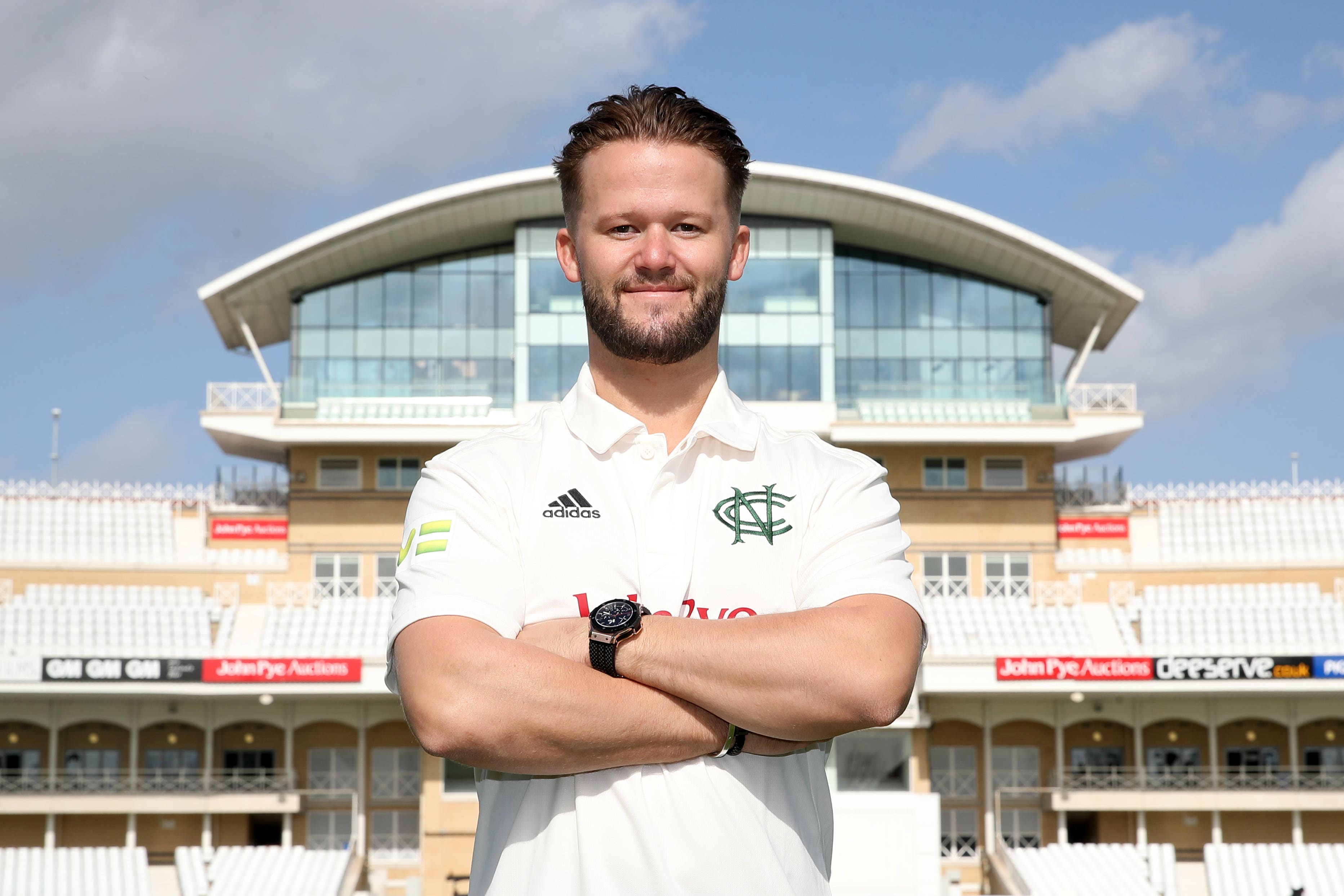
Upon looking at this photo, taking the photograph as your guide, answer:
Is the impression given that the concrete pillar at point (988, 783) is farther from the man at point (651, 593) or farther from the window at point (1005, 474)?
→ the man at point (651, 593)

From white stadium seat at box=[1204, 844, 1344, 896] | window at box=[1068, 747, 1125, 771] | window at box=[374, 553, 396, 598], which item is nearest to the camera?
white stadium seat at box=[1204, 844, 1344, 896]

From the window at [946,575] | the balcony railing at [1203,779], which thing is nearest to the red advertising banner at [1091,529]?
the window at [946,575]

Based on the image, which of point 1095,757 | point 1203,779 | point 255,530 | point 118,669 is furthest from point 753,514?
point 255,530

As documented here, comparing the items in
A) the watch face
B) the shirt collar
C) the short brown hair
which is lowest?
the watch face

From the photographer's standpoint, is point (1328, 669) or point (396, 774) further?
point (396, 774)

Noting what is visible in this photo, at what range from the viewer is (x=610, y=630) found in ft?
8.77

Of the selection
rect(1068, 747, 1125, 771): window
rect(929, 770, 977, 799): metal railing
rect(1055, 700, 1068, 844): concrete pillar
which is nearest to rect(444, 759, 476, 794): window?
rect(929, 770, 977, 799): metal railing

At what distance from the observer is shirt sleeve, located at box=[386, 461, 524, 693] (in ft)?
9.39

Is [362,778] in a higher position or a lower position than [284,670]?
lower

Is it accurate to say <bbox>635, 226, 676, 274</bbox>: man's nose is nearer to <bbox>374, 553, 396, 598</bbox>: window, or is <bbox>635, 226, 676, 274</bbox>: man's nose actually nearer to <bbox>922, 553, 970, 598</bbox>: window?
<bbox>374, 553, 396, 598</bbox>: window

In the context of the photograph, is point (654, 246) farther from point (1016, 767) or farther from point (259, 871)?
point (1016, 767)

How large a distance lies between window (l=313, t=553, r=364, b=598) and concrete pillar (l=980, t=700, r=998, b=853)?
16775 millimetres

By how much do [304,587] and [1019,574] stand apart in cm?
1931

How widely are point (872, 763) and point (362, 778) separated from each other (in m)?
13.1
